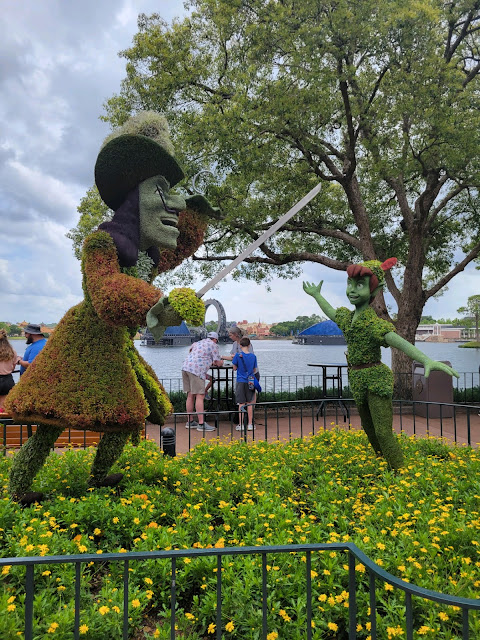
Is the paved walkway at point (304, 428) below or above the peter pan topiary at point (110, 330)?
below

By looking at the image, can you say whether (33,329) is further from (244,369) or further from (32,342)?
(244,369)

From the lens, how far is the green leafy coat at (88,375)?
3.31m

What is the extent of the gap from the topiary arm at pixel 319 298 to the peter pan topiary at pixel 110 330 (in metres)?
2.40

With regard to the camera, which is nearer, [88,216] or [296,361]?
[88,216]

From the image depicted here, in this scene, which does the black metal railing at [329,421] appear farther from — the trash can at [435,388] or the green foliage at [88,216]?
the green foliage at [88,216]

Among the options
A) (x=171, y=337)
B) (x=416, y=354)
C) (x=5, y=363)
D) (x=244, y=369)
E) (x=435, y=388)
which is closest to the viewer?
(x=416, y=354)

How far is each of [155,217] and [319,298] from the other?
269 centimetres

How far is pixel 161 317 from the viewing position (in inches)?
113

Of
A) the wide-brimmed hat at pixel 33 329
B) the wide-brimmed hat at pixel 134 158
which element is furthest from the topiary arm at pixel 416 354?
the wide-brimmed hat at pixel 33 329

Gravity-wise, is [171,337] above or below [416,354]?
above

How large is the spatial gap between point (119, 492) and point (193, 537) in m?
1.21

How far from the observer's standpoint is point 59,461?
16.9ft

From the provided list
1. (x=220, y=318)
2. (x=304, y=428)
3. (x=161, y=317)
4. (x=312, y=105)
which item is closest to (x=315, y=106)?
(x=312, y=105)

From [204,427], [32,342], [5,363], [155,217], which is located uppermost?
[155,217]
